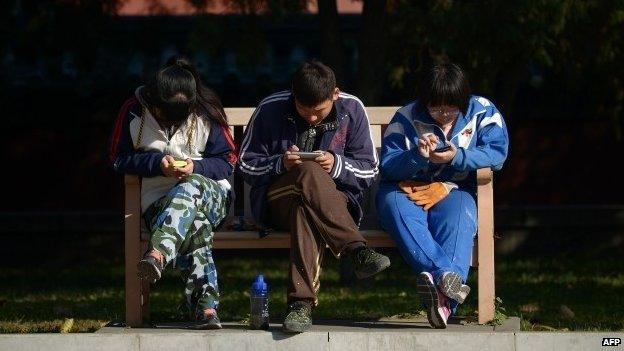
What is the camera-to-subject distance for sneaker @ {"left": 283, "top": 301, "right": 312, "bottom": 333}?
6129 mm

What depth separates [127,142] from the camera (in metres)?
6.78

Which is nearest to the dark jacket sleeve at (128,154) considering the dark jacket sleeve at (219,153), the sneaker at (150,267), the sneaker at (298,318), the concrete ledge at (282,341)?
the dark jacket sleeve at (219,153)

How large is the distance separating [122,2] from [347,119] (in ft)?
15.3

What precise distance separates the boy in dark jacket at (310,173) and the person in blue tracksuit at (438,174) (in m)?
0.16

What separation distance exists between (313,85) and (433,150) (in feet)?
2.07

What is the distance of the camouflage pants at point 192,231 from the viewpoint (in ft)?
20.9

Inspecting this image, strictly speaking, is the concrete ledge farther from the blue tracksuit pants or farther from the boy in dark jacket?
the blue tracksuit pants

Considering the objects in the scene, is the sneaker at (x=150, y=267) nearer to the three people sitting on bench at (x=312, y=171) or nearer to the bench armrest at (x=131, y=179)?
the three people sitting on bench at (x=312, y=171)

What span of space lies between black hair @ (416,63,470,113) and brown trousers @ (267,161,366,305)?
65cm

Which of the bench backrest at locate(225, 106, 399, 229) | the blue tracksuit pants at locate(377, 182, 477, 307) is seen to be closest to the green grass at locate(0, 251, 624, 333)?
the bench backrest at locate(225, 106, 399, 229)

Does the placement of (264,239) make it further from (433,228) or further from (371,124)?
(371,124)

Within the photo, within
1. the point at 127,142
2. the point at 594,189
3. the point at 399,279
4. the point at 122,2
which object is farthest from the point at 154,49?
the point at 127,142

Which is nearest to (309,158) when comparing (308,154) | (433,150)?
(308,154)

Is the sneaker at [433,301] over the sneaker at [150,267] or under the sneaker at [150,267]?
under
